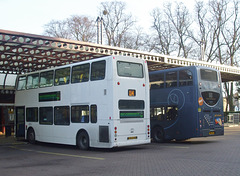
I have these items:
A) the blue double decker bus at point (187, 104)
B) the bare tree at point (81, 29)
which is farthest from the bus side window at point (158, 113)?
the bare tree at point (81, 29)

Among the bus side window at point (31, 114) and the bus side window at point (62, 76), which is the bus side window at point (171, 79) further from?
the bus side window at point (31, 114)

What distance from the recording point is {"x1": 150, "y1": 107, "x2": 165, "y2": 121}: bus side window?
63.6ft

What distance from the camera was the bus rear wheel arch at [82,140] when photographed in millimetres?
15579

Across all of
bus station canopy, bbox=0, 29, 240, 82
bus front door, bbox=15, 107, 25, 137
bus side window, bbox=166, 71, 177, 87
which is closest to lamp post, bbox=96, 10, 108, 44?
bus station canopy, bbox=0, 29, 240, 82

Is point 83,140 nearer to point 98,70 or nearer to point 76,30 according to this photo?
point 98,70

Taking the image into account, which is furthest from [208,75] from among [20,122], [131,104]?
[20,122]

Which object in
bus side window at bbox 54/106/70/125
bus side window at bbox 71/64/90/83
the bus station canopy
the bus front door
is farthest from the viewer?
the bus front door

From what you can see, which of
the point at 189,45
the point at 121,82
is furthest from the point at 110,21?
the point at 121,82

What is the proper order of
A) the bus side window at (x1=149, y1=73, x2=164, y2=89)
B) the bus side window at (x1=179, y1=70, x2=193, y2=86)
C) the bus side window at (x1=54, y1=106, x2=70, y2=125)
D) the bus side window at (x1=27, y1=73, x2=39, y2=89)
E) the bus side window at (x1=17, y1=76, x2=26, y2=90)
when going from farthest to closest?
the bus side window at (x1=17, y1=76, x2=26, y2=90)
the bus side window at (x1=149, y1=73, x2=164, y2=89)
the bus side window at (x1=27, y1=73, x2=39, y2=89)
the bus side window at (x1=179, y1=70, x2=193, y2=86)
the bus side window at (x1=54, y1=106, x2=70, y2=125)

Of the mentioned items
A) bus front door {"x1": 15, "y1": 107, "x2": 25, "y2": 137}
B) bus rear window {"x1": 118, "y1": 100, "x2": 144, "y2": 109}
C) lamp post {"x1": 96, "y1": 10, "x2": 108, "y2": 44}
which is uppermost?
lamp post {"x1": 96, "y1": 10, "x2": 108, "y2": 44}

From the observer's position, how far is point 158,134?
19672mm

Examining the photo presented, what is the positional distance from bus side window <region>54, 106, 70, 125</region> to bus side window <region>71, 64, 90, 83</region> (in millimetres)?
1532

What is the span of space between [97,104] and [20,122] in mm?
7682

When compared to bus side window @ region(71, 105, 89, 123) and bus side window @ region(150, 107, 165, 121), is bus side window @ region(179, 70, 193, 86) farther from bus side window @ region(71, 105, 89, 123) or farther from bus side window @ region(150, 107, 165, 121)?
bus side window @ region(71, 105, 89, 123)
